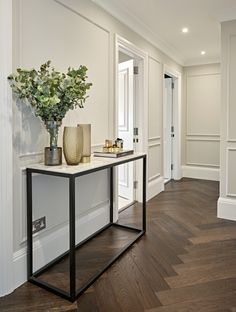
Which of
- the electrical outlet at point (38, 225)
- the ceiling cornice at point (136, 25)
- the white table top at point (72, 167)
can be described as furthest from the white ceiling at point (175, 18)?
the electrical outlet at point (38, 225)

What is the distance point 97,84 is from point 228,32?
1772 mm

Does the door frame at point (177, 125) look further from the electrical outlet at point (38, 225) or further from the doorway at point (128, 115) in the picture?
the electrical outlet at point (38, 225)

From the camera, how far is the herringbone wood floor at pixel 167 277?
184cm

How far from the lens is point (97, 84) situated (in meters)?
2.97

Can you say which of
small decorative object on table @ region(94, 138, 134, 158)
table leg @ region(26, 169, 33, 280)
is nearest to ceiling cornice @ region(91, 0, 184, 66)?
small decorative object on table @ region(94, 138, 134, 158)

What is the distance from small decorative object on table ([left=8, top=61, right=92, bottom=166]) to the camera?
6.25 ft

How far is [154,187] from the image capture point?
4598 mm

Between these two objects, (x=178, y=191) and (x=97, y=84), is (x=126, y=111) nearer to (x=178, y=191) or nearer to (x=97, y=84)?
(x=97, y=84)

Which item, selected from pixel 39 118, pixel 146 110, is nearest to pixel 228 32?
pixel 146 110

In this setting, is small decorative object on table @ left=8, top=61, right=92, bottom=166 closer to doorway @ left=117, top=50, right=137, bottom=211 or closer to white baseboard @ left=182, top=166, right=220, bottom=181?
doorway @ left=117, top=50, right=137, bottom=211

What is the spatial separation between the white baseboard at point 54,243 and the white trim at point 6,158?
0.29ft

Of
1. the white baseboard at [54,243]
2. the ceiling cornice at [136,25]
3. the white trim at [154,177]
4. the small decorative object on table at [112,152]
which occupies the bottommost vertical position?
the white baseboard at [54,243]

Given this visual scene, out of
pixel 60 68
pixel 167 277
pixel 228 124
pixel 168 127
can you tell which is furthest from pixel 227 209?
pixel 168 127

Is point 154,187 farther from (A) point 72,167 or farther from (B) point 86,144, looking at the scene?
(A) point 72,167
